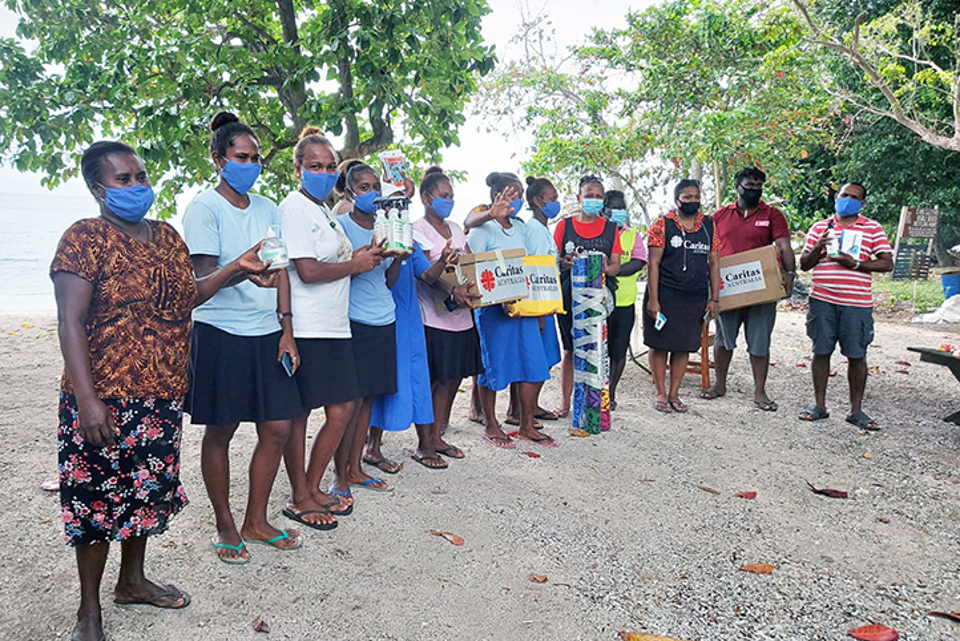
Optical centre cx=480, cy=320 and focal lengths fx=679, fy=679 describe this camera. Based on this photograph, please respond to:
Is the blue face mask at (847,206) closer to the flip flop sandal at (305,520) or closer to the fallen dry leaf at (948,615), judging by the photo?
the fallen dry leaf at (948,615)

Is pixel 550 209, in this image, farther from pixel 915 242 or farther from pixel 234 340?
pixel 915 242

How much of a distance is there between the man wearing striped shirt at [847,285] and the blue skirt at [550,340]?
213 centimetres

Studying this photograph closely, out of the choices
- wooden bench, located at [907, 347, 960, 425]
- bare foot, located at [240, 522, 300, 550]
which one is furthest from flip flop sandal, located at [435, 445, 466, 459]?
wooden bench, located at [907, 347, 960, 425]

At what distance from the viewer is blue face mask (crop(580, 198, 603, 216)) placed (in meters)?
5.29

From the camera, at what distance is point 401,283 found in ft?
13.3

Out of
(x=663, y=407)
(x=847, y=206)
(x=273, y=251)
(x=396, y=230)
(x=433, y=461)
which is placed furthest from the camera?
(x=663, y=407)

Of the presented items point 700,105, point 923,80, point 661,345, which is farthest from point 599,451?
point 923,80

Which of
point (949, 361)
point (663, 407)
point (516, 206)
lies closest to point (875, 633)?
point (516, 206)

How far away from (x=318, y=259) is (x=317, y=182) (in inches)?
14.8

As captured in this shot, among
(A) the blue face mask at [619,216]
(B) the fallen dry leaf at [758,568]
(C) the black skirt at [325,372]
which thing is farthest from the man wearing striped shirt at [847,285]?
(C) the black skirt at [325,372]

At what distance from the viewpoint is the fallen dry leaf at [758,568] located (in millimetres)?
3088

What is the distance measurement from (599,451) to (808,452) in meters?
1.50

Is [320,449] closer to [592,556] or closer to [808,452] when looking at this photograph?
[592,556]

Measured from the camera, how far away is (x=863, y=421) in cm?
543
